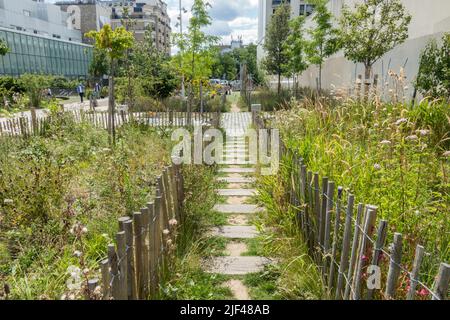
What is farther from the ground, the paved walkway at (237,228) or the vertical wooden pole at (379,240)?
the vertical wooden pole at (379,240)

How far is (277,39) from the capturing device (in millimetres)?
21875

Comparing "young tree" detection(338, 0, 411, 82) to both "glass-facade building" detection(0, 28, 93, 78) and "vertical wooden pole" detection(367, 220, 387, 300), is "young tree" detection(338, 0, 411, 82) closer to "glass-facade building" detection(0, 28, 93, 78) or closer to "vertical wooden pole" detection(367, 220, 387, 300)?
"vertical wooden pole" detection(367, 220, 387, 300)

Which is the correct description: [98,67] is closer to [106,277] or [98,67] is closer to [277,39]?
[277,39]

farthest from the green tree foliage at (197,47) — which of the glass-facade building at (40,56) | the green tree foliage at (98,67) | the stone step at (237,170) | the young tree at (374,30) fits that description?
the green tree foliage at (98,67)

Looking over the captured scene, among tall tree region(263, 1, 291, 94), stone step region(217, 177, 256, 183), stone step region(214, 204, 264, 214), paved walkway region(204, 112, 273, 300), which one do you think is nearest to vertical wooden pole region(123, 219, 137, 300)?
paved walkway region(204, 112, 273, 300)

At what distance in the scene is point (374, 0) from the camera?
32.2 feet

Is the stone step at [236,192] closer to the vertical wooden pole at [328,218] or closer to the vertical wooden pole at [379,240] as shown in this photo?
the vertical wooden pole at [328,218]

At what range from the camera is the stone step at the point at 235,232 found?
12.8 ft

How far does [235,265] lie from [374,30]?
29.4ft

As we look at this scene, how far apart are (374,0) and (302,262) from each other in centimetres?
967

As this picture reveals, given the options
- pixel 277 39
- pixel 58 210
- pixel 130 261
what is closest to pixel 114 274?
pixel 130 261

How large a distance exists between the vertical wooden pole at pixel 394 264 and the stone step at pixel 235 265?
5.38ft

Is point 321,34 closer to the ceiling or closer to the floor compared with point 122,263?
closer to the ceiling
